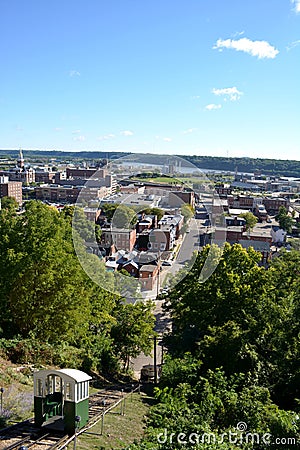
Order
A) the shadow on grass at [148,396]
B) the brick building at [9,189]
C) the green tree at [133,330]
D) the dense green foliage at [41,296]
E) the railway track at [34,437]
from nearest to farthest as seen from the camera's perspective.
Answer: the railway track at [34,437] → the shadow on grass at [148,396] → the dense green foliage at [41,296] → the green tree at [133,330] → the brick building at [9,189]

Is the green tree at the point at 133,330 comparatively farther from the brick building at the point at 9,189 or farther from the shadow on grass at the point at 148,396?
the brick building at the point at 9,189

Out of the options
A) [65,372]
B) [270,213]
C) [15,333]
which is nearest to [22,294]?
[15,333]

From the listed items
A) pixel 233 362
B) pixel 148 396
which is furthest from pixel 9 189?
pixel 233 362

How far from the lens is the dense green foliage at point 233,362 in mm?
5871

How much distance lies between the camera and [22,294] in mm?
11609

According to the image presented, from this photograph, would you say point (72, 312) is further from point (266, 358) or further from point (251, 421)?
point (251, 421)

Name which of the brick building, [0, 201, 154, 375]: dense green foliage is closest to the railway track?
[0, 201, 154, 375]: dense green foliage

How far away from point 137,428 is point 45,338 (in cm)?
489

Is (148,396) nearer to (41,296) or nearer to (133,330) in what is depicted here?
(133,330)

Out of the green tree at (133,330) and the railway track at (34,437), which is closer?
the railway track at (34,437)

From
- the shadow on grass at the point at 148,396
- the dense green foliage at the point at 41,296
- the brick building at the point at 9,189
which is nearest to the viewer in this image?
the shadow on grass at the point at 148,396

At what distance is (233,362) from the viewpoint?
36.8 feet

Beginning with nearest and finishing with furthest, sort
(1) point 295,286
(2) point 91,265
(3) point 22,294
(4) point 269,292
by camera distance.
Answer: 1. (2) point 91,265
2. (3) point 22,294
3. (4) point 269,292
4. (1) point 295,286

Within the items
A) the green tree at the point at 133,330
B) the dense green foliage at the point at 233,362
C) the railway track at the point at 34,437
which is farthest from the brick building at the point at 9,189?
the railway track at the point at 34,437
